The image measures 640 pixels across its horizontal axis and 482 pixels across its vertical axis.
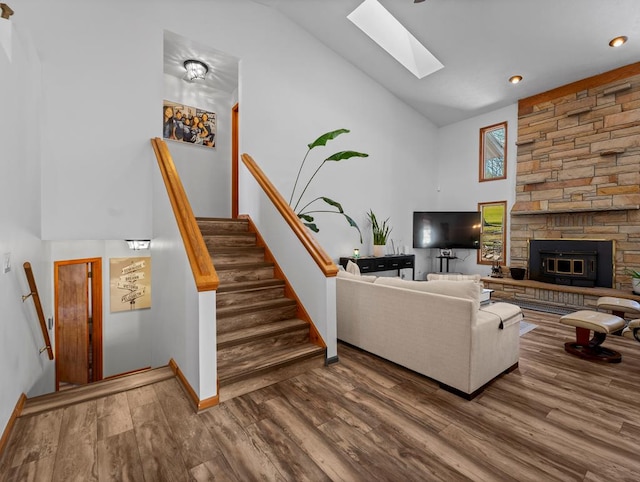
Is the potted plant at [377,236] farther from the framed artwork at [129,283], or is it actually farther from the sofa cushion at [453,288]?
the framed artwork at [129,283]

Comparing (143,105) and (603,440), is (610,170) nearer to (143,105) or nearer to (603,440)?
(603,440)

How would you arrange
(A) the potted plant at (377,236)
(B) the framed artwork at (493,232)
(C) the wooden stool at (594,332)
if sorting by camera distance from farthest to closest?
(B) the framed artwork at (493,232) < (A) the potted plant at (377,236) < (C) the wooden stool at (594,332)

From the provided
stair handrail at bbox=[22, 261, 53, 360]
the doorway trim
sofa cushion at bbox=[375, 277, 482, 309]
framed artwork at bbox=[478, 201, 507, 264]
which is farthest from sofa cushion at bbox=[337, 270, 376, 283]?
framed artwork at bbox=[478, 201, 507, 264]

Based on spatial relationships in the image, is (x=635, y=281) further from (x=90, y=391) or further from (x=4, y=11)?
(x=4, y=11)

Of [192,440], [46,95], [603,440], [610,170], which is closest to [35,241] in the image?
[46,95]

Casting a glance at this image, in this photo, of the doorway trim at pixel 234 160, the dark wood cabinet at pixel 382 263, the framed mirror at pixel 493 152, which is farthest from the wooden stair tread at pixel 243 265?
the framed mirror at pixel 493 152

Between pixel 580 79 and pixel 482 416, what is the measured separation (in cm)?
608

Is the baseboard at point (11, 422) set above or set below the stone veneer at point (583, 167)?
below

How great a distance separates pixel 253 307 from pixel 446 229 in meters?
4.99

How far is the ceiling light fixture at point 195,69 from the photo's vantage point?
182 inches

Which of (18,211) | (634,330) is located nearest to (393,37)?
(634,330)

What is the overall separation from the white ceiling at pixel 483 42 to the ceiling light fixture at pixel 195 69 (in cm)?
10

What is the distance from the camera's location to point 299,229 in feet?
10.6

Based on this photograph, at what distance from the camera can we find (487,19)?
4258 millimetres
